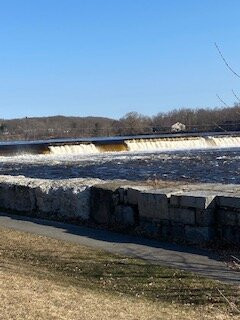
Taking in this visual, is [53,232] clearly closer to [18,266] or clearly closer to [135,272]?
[18,266]

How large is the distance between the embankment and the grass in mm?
1402

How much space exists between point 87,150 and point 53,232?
38.6m

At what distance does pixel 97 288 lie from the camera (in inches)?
280

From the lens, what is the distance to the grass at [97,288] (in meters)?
5.75

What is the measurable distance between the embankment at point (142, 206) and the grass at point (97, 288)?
4.60 feet

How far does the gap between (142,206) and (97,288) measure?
316 centimetres

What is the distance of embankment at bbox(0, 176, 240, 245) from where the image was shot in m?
9.03

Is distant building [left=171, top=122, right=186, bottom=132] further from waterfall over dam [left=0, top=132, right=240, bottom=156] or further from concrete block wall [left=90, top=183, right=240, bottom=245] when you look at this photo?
concrete block wall [left=90, top=183, right=240, bottom=245]

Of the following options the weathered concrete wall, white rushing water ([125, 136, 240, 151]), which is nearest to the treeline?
white rushing water ([125, 136, 240, 151])

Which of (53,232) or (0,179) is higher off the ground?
(0,179)

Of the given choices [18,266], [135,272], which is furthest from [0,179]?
[135,272]

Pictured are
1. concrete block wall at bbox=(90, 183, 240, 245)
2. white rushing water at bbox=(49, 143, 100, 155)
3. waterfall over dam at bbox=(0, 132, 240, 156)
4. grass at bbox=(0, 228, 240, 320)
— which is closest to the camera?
grass at bbox=(0, 228, 240, 320)

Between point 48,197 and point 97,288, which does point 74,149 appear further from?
point 97,288

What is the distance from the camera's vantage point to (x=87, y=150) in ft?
161
